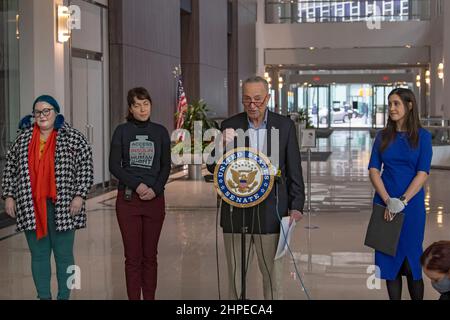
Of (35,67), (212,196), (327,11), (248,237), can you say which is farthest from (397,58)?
(248,237)

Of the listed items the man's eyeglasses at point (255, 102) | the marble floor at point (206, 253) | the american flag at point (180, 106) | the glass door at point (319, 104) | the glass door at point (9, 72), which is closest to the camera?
the man's eyeglasses at point (255, 102)

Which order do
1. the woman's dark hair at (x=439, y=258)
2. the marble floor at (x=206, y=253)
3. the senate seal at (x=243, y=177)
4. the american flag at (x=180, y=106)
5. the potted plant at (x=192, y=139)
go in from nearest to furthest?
the woman's dark hair at (x=439, y=258)
the senate seal at (x=243, y=177)
the marble floor at (x=206, y=253)
the potted plant at (x=192, y=139)
the american flag at (x=180, y=106)

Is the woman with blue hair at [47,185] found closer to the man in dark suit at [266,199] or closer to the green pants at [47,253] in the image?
the green pants at [47,253]

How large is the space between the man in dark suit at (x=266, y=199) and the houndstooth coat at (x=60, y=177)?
1185mm

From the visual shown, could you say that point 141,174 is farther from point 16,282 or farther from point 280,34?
point 280,34

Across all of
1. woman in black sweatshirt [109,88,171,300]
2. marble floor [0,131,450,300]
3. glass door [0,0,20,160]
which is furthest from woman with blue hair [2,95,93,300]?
glass door [0,0,20,160]

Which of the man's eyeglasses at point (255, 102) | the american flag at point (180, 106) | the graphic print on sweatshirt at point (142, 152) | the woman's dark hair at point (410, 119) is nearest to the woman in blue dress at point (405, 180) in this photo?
Result: the woman's dark hair at point (410, 119)

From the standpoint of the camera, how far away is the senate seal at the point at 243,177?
429cm

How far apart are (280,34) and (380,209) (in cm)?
2734

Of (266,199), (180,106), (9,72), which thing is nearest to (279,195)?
(266,199)

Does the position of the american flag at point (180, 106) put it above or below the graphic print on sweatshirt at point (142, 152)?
above

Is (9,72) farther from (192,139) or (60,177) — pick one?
(60,177)

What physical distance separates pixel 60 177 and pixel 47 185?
92 mm
